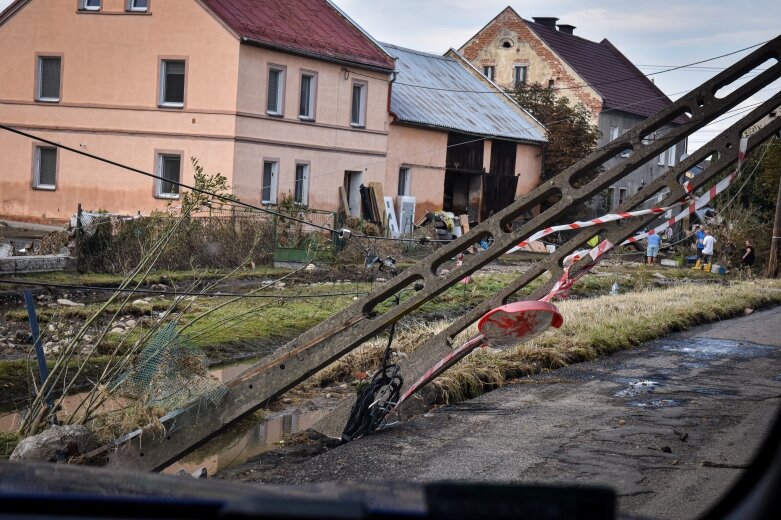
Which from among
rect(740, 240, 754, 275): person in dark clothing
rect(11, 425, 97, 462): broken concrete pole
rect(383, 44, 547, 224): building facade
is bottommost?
rect(11, 425, 97, 462): broken concrete pole

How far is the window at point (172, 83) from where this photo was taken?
111 feet

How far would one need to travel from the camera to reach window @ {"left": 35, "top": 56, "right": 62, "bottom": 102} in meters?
35.2

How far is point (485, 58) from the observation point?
57.1 meters

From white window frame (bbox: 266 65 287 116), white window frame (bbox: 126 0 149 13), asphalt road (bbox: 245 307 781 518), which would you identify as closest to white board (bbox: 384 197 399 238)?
white window frame (bbox: 266 65 287 116)

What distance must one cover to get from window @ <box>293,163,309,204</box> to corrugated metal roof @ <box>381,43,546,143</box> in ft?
16.9

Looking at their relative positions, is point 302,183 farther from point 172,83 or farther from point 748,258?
point 748,258

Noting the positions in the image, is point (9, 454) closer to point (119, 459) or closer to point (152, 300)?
point (119, 459)

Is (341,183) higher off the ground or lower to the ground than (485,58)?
lower

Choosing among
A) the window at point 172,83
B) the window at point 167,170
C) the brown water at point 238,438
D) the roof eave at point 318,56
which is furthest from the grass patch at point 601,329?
the window at point 172,83

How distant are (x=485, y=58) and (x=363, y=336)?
4899 centimetres

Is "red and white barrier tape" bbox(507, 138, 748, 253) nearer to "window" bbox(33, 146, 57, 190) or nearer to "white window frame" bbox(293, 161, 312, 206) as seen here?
"white window frame" bbox(293, 161, 312, 206)

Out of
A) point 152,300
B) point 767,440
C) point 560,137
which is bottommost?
point 152,300

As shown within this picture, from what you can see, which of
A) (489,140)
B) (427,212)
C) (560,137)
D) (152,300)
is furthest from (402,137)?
(152,300)

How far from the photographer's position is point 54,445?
27.6 ft
